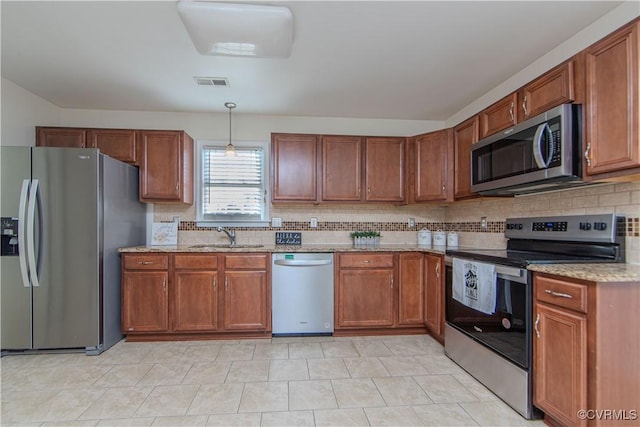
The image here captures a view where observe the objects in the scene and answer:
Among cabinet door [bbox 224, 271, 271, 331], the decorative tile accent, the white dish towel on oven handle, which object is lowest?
cabinet door [bbox 224, 271, 271, 331]

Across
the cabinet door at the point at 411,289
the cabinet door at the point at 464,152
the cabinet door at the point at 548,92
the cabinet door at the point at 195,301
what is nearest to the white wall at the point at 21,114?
the cabinet door at the point at 195,301

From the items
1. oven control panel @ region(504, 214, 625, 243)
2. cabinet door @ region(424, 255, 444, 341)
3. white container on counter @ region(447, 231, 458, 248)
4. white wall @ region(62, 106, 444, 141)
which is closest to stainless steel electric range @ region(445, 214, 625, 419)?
oven control panel @ region(504, 214, 625, 243)

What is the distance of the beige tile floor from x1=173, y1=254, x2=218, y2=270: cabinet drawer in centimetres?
73

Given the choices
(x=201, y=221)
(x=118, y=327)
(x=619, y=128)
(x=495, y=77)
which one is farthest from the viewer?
(x=201, y=221)

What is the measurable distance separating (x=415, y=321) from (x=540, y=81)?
2344 millimetres

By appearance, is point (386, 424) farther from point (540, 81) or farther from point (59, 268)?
point (59, 268)

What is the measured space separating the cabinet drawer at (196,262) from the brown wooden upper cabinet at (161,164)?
66 centimetres

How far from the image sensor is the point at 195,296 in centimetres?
313

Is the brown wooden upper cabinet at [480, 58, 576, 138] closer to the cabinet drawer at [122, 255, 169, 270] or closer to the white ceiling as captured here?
the white ceiling

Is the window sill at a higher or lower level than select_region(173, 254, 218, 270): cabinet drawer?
higher

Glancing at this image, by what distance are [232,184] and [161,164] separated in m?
0.78

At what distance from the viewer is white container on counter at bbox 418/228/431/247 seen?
3.75 meters

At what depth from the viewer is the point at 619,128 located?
1651 mm

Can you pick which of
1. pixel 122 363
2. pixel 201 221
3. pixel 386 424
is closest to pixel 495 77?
pixel 386 424
